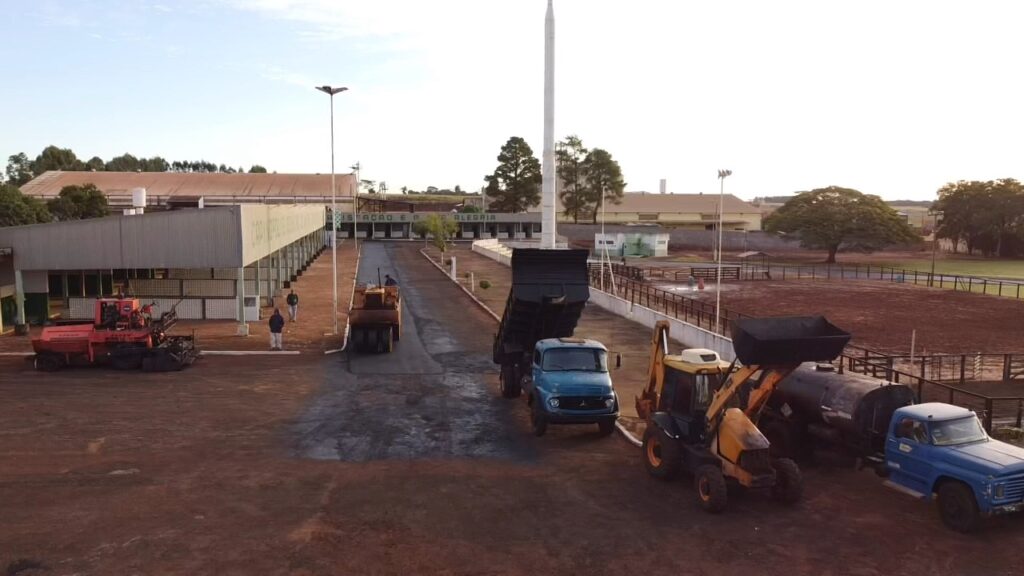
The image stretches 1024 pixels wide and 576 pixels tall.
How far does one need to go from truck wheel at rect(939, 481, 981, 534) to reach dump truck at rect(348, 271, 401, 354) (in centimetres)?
2003

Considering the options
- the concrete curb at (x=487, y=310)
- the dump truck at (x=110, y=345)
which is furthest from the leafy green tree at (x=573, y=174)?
the dump truck at (x=110, y=345)

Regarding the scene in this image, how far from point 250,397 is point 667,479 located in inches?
507

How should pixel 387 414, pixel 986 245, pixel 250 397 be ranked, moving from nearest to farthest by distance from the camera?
pixel 387 414
pixel 250 397
pixel 986 245

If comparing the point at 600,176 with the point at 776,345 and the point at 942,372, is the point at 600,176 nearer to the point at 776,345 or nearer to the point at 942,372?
the point at 942,372

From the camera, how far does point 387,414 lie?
19578mm

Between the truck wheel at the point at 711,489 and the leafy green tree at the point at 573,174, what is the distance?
109m

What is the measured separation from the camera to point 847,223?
84.8 m

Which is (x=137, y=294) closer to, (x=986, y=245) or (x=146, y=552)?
(x=146, y=552)

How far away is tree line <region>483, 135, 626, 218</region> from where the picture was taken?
11956cm

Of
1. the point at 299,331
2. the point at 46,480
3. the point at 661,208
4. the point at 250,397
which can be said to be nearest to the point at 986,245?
the point at 661,208

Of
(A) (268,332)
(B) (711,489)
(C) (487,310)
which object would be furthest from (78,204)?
(B) (711,489)

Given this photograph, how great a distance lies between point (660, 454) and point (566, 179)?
109433 millimetres

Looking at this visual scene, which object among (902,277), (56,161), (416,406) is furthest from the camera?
(56,161)

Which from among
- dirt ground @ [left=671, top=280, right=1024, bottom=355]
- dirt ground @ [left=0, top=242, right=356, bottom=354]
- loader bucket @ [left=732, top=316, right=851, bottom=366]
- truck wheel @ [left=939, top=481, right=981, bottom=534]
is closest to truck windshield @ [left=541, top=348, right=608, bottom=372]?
loader bucket @ [left=732, top=316, right=851, bottom=366]
